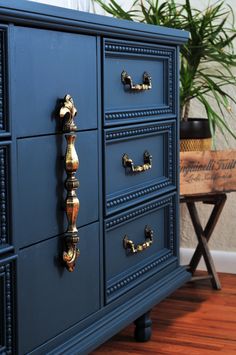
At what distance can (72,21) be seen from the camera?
153 centimetres

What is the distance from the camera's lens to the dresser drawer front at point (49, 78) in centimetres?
138

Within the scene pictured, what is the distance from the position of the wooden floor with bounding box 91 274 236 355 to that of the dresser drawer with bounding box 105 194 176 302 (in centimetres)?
22

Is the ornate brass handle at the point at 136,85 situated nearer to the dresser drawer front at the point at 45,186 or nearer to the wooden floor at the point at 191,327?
the dresser drawer front at the point at 45,186

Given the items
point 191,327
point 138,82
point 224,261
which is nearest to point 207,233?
point 224,261

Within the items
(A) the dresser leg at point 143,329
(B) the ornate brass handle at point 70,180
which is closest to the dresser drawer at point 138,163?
(B) the ornate brass handle at point 70,180

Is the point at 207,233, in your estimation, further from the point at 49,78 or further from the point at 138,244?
the point at 49,78

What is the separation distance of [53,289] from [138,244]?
1.72ft

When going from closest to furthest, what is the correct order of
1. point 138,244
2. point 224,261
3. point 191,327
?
point 138,244
point 191,327
point 224,261

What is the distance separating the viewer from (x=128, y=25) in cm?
182

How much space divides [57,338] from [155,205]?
25.2 inches

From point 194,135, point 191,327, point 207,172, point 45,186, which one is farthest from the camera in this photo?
point 194,135

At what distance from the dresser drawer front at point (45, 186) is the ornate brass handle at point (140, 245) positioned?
0.94ft

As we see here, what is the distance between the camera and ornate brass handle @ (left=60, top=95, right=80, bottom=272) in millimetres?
1521

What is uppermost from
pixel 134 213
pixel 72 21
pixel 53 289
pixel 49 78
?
pixel 72 21
